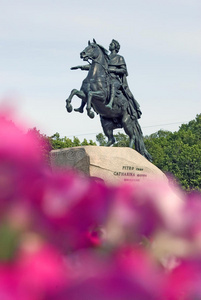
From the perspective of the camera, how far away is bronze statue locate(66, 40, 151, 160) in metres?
11.7

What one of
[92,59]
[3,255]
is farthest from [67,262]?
[92,59]

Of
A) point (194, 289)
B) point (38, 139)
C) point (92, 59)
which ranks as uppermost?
point (92, 59)

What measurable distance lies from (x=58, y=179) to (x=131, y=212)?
0.08m

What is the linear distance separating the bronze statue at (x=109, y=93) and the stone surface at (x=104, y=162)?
179cm

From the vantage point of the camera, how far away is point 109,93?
1221 centimetres

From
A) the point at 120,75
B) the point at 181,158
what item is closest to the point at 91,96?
the point at 120,75

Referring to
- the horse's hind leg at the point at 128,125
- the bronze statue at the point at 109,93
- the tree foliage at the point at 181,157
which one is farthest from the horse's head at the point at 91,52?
the tree foliage at the point at 181,157

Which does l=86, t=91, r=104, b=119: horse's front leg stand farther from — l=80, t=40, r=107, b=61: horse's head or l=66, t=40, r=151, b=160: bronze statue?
l=80, t=40, r=107, b=61: horse's head

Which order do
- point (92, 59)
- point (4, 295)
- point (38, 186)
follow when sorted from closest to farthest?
point (4, 295) → point (38, 186) → point (92, 59)

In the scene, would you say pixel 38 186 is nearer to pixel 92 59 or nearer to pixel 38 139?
pixel 38 139

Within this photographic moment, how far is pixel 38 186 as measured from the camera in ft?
1.52

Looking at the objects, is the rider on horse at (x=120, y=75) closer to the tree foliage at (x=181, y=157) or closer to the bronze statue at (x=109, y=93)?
the bronze statue at (x=109, y=93)

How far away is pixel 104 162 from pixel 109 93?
3301 mm

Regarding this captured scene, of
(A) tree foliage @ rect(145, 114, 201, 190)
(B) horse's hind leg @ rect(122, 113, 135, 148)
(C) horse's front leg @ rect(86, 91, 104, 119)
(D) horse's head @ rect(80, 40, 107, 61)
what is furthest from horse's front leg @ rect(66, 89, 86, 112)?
(A) tree foliage @ rect(145, 114, 201, 190)
